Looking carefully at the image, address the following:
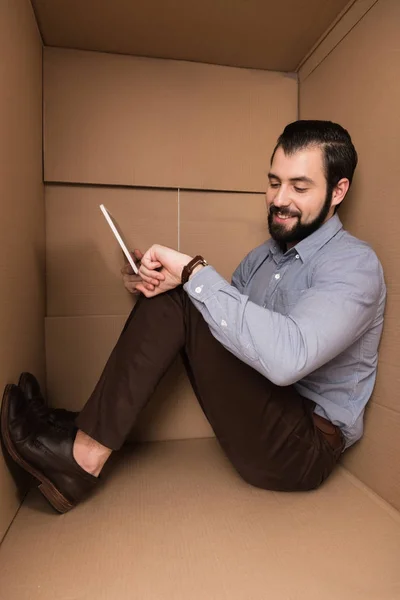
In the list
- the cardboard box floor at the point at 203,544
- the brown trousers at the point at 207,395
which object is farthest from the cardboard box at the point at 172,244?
the brown trousers at the point at 207,395

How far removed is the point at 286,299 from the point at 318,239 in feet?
0.49

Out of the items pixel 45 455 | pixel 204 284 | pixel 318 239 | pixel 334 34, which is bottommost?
pixel 45 455

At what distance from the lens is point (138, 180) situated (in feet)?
4.04

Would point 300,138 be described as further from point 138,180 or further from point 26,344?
point 26,344

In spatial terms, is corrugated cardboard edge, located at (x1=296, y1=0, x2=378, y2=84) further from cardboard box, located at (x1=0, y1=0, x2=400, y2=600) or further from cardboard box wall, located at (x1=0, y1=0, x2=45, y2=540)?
cardboard box wall, located at (x1=0, y1=0, x2=45, y2=540)

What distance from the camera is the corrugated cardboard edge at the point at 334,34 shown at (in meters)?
1.01

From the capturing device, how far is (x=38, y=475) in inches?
33.7

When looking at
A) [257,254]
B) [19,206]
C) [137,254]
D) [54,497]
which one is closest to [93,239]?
[137,254]

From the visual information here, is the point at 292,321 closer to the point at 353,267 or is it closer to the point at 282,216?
the point at 353,267

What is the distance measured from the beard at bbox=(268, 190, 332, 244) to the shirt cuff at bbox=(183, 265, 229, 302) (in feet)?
0.94

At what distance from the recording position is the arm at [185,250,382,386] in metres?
0.75

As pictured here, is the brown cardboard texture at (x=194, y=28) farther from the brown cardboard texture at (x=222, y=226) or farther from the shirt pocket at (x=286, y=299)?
the shirt pocket at (x=286, y=299)

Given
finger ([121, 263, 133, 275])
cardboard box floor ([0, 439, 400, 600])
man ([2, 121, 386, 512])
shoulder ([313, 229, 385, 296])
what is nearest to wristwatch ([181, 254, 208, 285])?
man ([2, 121, 386, 512])

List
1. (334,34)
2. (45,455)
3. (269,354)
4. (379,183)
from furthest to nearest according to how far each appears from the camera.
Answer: (334,34)
(379,183)
(45,455)
(269,354)
